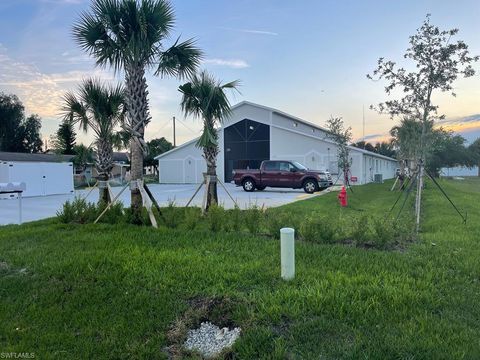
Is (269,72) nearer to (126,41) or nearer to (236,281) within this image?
(126,41)

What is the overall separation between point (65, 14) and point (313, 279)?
368 inches

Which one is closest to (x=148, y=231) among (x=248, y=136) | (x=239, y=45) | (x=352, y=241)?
(x=352, y=241)

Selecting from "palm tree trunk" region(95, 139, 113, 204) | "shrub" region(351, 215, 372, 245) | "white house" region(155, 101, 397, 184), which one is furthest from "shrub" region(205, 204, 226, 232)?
"white house" region(155, 101, 397, 184)

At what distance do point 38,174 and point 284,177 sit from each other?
1419 centimetres

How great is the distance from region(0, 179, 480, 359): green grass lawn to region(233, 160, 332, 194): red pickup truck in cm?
1476

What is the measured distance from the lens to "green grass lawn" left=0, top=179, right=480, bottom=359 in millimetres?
3172

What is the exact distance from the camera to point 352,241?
6566 millimetres

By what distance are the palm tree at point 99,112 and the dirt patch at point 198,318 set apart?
8.00 meters

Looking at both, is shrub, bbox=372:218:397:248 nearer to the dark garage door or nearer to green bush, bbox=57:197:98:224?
green bush, bbox=57:197:98:224

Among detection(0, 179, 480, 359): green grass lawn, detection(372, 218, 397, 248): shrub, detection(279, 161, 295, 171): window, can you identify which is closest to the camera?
detection(0, 179, 480, 359): green grass lawn

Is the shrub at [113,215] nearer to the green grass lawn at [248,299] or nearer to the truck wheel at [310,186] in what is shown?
the green grass lawn at [248,299]

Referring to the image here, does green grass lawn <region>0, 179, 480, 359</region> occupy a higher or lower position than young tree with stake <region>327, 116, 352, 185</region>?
lower

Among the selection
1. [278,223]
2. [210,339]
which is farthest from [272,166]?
[210,339]

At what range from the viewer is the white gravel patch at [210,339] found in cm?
330
